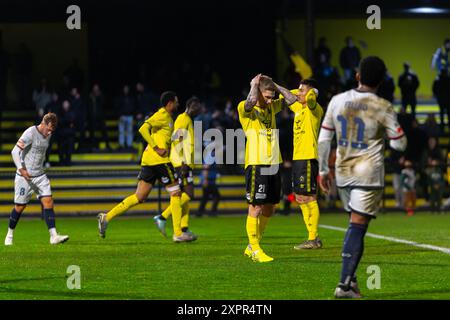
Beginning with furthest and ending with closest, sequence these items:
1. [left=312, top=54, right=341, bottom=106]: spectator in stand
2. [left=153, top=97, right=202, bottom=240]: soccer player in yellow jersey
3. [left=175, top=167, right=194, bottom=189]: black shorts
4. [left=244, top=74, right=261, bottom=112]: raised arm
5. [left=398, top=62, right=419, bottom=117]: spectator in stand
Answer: [left=398, top=62, right=419, bottom=117]: spectator in stand < [left=312, top=54, right=341, bottom=106]: spectator in stand < [left=175, top=167, right=194, bottom=189]: black shorts < [left=153, top=97, right=202, bottom=240]: soccer player in yellow jersey < [left=244, top=74, right=261, bottom=112]: raised arm

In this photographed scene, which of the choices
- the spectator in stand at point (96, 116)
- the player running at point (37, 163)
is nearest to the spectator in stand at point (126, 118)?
the spectator in stand at point (96, 116)

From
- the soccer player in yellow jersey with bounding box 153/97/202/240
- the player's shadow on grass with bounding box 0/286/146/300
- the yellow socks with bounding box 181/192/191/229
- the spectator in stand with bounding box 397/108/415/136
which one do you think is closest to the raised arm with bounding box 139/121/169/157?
the soccer player in yellow jersey with bounding box 153/97/202/240

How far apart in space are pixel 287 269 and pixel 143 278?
1.79 metres

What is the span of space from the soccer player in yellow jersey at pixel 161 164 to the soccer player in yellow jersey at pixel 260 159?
12.6ft

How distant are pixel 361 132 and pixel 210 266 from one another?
3845 mm

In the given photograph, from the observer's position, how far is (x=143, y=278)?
1272cm

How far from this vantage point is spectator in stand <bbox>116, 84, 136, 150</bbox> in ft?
109

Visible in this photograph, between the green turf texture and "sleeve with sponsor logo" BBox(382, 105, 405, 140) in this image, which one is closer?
"sleeve with sponsor logo" BBox(382, 105, 405, 140)

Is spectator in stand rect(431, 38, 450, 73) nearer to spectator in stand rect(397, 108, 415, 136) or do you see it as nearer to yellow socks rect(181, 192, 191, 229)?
spectator in stand rect(397, 108, 415, 136)

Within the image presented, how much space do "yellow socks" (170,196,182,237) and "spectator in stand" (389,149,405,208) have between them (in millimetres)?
11992

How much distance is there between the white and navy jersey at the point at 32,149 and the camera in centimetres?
1808

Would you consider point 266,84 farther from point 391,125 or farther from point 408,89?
point 408,89

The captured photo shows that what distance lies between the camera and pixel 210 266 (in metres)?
14.0
